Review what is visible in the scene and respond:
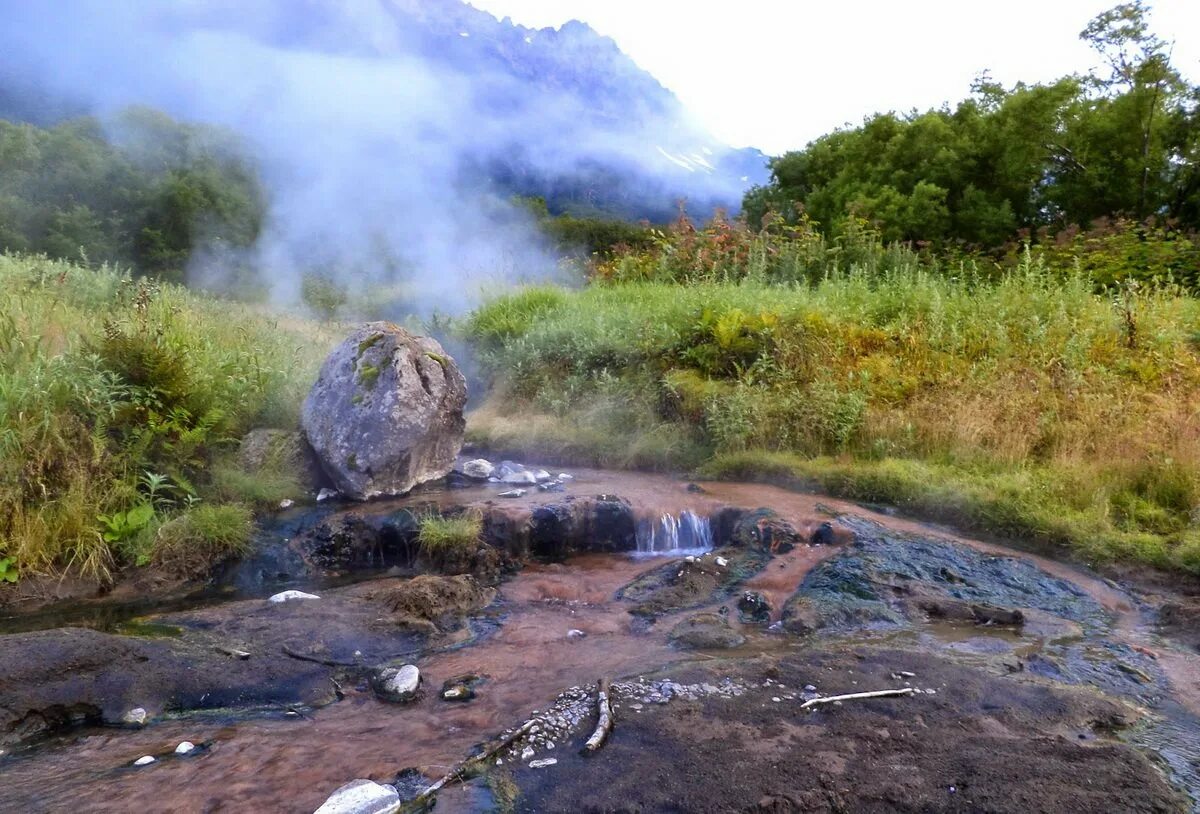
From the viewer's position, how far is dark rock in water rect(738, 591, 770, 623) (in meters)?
4.15

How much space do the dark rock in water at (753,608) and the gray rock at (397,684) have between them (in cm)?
168

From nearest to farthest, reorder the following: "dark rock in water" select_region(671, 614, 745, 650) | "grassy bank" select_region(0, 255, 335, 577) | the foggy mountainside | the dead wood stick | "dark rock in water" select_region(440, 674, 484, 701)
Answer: the dead wood stick
"dark rock in water" select_region(440, 674, 484, 701)
"dark rock in water" select_region(671, 614, 745, 650)
"grassy bank" select_region(0, 255, 335, 577)
the foggy mountainside

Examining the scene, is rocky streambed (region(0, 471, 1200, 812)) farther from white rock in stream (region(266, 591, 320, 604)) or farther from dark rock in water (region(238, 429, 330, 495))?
dark rock in water (region(238, 429, 330, 495))

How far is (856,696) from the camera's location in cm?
306

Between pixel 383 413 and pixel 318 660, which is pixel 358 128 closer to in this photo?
pixel 383 413

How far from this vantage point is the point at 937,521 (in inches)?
227

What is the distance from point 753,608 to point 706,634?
1.50 feet

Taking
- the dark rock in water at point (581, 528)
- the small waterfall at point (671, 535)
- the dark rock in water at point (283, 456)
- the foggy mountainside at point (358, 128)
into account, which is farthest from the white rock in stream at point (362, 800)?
the foggy mountainside at point (358, 128)

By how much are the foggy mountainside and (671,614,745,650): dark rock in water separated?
350 inches

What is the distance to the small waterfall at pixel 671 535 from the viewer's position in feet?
18.3

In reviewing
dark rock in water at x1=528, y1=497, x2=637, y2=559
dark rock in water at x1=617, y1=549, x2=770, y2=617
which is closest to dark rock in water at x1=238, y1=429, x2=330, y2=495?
dark rock in water at x1=528, y1=497, x2=637, y2=559

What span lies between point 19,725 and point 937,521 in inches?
209

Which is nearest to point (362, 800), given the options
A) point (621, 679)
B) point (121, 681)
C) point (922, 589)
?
point (621, 679)

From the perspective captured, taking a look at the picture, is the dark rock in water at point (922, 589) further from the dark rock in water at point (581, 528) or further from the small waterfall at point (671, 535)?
the dark rock in water at point (581, 528)
